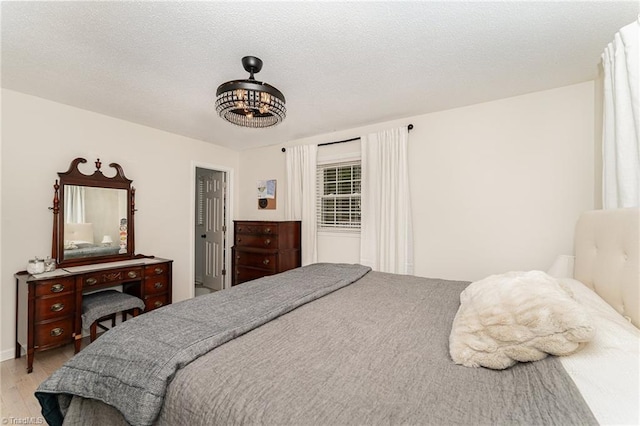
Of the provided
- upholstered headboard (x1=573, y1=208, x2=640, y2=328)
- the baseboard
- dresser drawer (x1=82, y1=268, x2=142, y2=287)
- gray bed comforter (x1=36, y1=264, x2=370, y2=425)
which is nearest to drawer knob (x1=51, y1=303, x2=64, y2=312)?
dresser drawer (x1=82, y1=268, x2=142, y2=287)

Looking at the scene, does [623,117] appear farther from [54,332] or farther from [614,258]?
[54,332]

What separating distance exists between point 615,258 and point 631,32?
1305mm

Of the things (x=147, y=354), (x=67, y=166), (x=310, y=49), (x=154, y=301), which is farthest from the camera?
(x=154, y=301)

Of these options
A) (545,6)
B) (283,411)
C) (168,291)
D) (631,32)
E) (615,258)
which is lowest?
(168,291)

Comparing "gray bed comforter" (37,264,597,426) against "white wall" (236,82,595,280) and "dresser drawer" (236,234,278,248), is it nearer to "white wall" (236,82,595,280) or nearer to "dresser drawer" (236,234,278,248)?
"white wall" (236,82,595,280)

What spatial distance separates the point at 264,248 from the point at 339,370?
2.96 m

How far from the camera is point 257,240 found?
381cm

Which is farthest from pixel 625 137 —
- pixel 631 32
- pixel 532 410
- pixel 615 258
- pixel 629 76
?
pixel 532 410

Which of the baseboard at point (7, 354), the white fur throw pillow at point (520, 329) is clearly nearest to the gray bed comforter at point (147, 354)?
the white fur throw pillow at point (520, 329)

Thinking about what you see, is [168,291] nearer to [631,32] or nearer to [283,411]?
[283,411]

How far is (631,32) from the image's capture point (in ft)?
4.98

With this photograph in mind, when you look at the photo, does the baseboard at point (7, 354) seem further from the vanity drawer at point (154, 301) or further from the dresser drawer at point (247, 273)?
the dresser drawer at point (247, 273)

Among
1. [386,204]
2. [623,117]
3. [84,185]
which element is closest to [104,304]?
[84,185]

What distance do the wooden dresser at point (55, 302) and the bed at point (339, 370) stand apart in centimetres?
185
